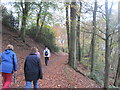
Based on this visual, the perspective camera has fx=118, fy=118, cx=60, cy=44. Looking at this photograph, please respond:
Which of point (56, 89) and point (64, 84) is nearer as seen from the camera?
point (56, 89)

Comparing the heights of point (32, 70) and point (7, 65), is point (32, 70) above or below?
below

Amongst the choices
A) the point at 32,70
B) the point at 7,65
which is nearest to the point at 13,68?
the point at 7,65

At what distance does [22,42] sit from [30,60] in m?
11.1

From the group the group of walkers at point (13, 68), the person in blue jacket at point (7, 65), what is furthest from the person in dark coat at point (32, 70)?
Result: the person in blue jacket at point (7, 65)

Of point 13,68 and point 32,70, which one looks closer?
point 32,70

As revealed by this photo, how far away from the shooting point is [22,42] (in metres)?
14.8

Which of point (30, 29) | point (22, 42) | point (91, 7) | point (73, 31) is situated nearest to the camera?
point (91, 7)

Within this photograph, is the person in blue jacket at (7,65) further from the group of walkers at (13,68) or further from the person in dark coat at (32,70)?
the person in dark coat at (32,70)

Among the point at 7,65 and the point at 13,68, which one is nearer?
the point at 7,65

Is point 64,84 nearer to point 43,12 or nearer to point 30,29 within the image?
point 43,12

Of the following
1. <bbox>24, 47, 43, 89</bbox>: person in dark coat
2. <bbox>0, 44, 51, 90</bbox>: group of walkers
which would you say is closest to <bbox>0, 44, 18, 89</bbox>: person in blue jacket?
<bbox>0, 44, 51, 90</bbox>: group of walkers

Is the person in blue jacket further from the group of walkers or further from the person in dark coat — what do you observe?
the person in dark coat

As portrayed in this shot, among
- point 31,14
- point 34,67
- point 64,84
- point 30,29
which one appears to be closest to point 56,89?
point 64,84

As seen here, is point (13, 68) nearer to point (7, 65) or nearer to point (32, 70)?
point (7, 65)
